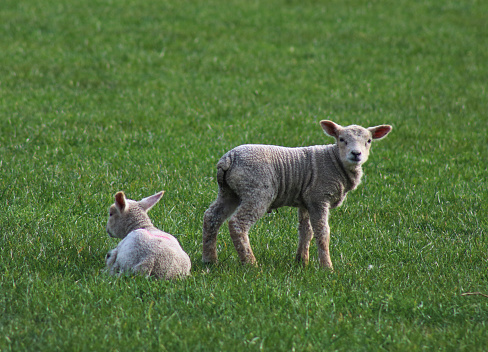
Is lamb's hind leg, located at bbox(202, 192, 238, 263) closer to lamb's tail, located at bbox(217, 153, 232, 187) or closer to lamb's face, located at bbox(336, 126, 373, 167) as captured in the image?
lamb's tail, located at bbox(217, 153, 232, 187)

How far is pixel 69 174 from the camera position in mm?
7461

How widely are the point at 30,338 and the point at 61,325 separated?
0.24m

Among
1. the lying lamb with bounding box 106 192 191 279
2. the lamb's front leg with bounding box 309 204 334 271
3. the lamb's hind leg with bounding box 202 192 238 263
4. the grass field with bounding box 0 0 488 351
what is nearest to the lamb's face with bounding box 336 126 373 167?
the lamb's front leg with bounding box 309 204 334 271

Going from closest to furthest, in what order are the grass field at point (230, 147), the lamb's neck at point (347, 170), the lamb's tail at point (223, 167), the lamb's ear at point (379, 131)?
the grass field at point (230, 147) → the lamb's tail at point (223, 167) → the lamb's neck at point (347, 170) → the lamb's ear at point (379, 131)

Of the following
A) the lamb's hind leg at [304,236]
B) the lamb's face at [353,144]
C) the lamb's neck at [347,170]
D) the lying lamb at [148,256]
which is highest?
the lamb's face at [353,144]

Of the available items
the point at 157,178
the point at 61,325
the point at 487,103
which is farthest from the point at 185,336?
the point at 487,103

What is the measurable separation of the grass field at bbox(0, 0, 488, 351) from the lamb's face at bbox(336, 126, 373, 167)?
0.98 meters

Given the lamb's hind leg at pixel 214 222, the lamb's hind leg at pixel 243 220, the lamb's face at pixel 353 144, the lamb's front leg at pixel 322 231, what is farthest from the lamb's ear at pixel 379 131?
the lamb's hind leg at pixel 214 222

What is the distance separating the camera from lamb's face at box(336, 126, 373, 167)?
512 cm

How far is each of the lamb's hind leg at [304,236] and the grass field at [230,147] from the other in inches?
6.2

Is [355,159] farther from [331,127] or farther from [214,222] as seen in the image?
[214,222]

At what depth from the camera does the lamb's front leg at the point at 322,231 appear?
520 cm

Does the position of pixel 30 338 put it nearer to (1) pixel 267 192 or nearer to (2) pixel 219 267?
(2) pixel 219 267

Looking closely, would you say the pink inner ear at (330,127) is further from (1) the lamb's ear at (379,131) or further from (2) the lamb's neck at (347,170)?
(1) the lamb's ear at (379,131)
